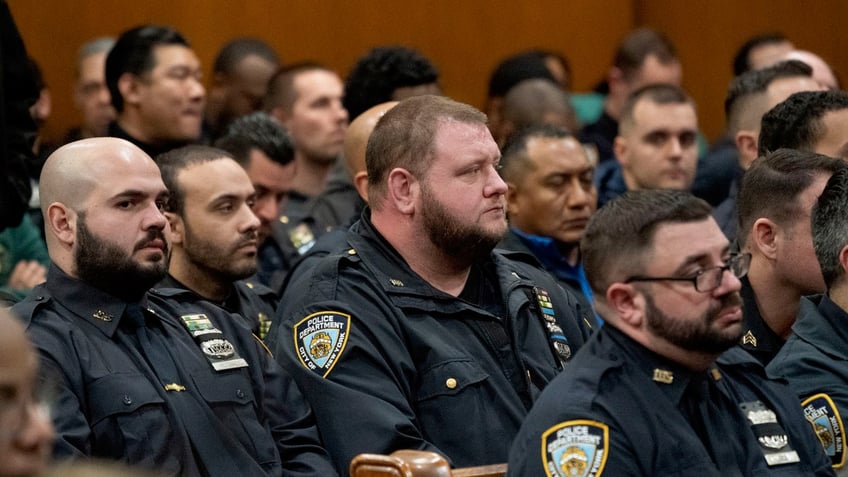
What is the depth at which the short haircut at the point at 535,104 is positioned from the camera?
17.2 ft

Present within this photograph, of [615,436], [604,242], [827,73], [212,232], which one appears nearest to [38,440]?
[615,436]

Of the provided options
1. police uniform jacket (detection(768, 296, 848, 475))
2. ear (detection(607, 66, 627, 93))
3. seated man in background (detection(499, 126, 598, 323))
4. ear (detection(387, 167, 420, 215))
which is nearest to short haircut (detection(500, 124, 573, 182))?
seated man in background (detection(499, 126, 598, 323))

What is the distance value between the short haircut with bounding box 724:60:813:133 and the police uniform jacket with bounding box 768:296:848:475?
150 cm

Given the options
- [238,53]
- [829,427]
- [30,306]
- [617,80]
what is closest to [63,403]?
[30,306]

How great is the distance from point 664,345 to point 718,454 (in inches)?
8.2

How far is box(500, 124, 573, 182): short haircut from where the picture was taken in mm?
4164

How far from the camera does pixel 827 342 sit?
2.76 m

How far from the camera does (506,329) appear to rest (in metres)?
2.88

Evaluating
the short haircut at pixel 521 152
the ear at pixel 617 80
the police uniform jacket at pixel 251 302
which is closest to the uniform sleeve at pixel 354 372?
the police uniform jacket at pixel 251 302

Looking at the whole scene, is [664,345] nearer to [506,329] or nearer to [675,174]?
[506,329]

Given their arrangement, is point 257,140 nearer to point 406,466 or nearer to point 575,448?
point 406,466

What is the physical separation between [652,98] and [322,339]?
258cm

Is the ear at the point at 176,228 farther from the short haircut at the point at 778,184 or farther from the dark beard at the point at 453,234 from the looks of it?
the short haircut at the point at 778,184

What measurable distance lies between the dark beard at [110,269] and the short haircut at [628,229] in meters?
0.91
